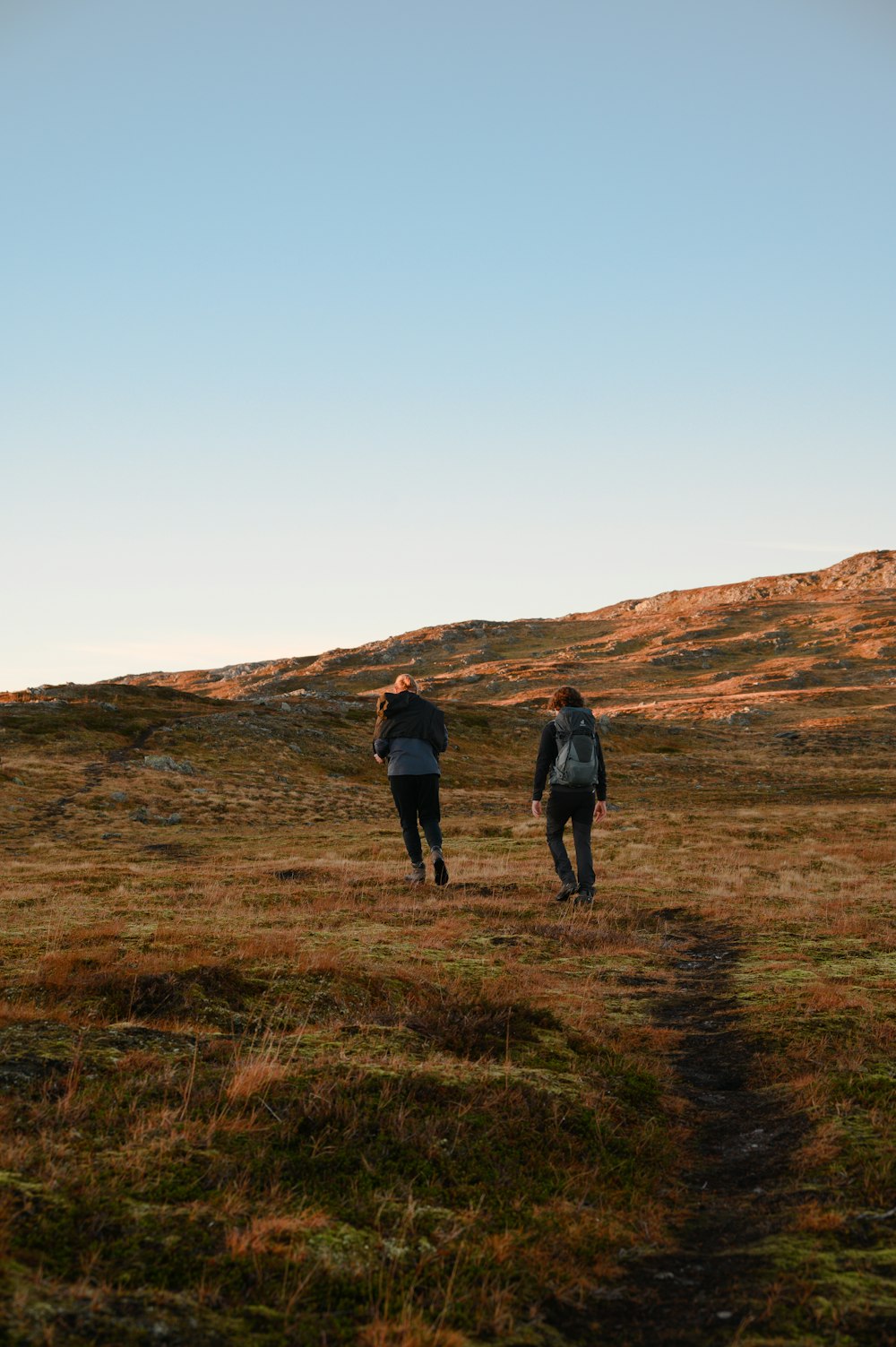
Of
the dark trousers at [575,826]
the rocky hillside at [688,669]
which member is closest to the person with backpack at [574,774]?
the dark trousers at [575,826]

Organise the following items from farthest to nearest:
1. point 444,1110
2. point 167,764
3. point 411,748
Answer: point 167,764, point 411,748, point 444,1110

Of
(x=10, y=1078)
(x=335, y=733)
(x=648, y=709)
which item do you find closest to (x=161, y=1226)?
(x=10, y=1078)

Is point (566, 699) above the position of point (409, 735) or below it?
above

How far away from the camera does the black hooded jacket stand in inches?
596

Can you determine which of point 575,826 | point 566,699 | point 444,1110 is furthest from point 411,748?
point 444,1110

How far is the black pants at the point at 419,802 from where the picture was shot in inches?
602

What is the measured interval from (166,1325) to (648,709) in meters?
101

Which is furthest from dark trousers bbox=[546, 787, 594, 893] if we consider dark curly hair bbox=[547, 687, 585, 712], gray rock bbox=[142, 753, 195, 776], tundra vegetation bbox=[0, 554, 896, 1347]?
gray rock bbox=[142, 753, 195, 776]

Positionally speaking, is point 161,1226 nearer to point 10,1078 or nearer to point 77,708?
point 10,1078

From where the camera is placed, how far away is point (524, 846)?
25.4 metres

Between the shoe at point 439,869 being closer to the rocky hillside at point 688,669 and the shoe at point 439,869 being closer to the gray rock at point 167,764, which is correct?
the gray rock at point 167,764

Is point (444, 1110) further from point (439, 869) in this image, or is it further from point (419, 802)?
point (439, 869)

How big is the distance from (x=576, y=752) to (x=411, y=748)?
2879mm

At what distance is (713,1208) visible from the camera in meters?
4.84
